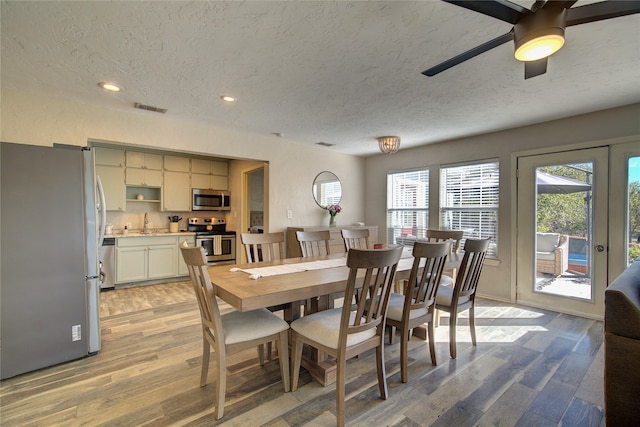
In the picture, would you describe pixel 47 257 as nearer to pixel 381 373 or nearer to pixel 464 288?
pixel 381 373

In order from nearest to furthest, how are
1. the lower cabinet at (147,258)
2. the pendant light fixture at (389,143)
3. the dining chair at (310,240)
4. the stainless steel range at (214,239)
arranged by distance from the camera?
the dining chair at (310,240)
the pendant light fixture at (389,143)
the lower cabinet at (147,258)
the stainless steel range at (214,239)

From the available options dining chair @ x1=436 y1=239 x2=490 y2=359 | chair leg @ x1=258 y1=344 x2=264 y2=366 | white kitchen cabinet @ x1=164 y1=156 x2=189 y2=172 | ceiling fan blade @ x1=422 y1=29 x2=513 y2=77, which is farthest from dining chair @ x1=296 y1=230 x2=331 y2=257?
white kitchen cabinet @ x1=164 y1=156 x2=189 y2=172

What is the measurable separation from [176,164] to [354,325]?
486 centimetres

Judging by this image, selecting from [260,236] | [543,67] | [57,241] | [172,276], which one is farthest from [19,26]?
[172,276]

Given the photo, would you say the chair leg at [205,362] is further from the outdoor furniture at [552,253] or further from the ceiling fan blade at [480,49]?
the outdoor furniture at [552,253]

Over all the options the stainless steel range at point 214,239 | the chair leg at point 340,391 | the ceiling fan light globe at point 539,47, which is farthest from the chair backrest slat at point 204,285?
the stainless steel range at point 214,239

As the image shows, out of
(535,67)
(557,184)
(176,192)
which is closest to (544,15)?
(535,67)

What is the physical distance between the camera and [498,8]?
4.02 feet

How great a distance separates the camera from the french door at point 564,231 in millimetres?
3178

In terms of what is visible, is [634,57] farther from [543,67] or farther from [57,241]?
[57,241]

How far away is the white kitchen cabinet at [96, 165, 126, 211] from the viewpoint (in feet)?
15.1

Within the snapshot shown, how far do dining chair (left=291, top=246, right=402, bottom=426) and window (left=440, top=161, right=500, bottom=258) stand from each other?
297 centimetres

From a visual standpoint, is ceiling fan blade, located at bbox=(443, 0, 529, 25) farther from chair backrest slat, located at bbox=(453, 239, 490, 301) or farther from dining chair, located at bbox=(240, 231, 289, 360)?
dining chair, located at bbox=(240, 231, 289, 360)

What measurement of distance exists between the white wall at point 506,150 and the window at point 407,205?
0.39 ft
